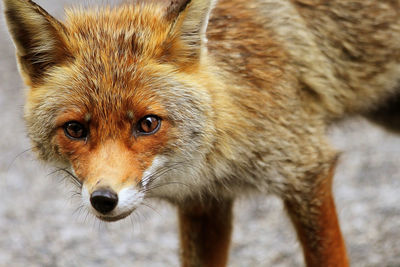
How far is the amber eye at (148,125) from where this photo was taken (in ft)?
15.4

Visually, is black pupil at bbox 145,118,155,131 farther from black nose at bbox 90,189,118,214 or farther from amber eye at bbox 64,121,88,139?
black nose at bbox 90,189,118,214

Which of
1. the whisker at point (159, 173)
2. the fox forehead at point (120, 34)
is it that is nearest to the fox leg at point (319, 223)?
the whisker at point (159, 173)

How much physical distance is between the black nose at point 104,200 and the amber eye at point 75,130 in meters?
0.60

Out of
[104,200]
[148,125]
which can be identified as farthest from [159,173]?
[104,200]

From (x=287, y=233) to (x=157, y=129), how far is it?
14.1 feet

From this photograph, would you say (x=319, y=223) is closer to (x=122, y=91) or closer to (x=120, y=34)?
(x=122, y=91)

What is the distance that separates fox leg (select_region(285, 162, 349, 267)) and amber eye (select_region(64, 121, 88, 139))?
188 cm

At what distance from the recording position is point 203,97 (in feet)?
16.5

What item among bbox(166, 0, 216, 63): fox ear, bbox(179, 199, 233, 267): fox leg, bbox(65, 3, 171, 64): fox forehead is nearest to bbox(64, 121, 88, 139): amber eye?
bbox(65, 3, 171, 64): fox forehead

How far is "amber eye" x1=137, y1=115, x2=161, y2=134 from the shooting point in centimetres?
469

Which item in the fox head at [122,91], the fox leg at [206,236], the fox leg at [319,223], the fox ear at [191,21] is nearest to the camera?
the fox head at [122,91]

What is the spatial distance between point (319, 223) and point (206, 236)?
126 centimetres

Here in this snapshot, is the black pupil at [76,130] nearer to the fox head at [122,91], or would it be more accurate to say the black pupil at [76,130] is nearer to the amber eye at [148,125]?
the fox head at [122,91]

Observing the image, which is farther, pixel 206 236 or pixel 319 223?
pixel 206 236
